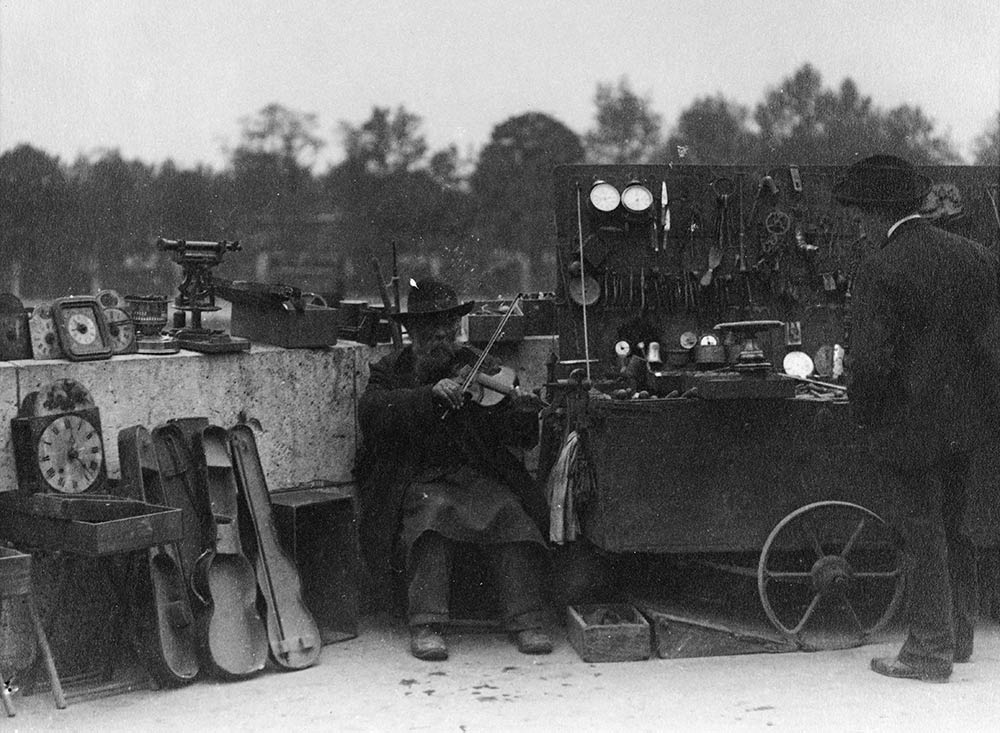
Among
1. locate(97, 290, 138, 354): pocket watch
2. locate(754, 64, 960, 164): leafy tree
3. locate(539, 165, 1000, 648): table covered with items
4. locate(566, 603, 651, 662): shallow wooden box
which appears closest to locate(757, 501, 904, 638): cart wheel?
locate(539, 165, 1000, 648): table covered with items

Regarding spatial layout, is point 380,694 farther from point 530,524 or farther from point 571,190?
point 571,190

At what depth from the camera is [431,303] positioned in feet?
17.3

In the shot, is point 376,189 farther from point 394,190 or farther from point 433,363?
point 433,363

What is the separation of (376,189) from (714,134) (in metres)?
4.10

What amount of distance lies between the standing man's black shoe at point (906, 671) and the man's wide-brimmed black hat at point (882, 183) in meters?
1.84

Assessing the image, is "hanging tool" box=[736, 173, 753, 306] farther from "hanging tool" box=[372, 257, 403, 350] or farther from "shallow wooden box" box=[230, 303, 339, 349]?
"shallow wooden box" box=[230, 303, 339, 349]

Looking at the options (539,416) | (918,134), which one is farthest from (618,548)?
(918,134)

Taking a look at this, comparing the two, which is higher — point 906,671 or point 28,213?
point 28,213

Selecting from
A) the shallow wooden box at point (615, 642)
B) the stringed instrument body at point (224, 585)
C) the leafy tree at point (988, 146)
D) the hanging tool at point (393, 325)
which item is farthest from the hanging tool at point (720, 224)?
the leafy tree at point (988, 146)

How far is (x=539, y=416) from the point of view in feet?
17.9

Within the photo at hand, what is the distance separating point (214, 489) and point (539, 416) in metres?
1.63

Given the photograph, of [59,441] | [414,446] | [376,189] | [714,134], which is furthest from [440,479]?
[714,134]

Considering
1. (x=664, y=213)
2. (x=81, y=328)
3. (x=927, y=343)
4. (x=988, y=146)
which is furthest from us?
(x=988, y=146)

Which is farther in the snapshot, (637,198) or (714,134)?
(714,134)
